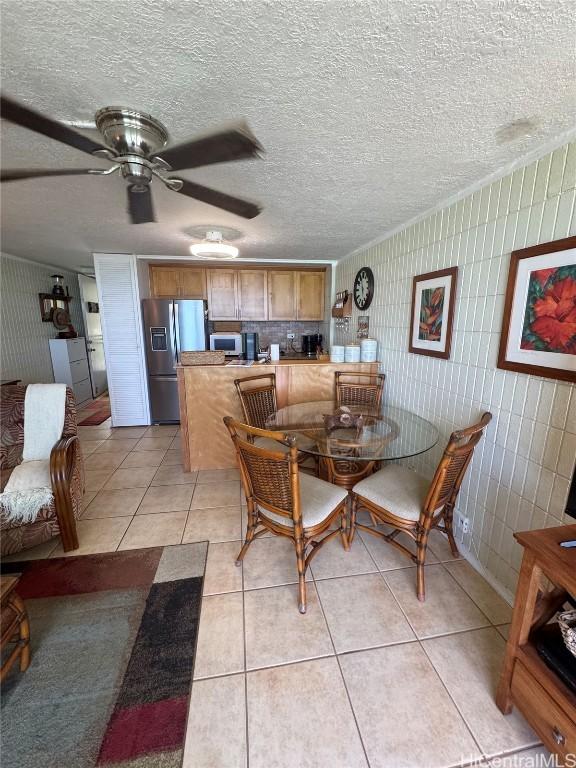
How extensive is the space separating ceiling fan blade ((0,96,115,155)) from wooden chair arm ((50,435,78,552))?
5.19ft

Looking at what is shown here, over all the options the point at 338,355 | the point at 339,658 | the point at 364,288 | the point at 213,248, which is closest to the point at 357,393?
the point at 338,355

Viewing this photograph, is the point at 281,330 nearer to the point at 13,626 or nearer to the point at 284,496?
the point at 284,496

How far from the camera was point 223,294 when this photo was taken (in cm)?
457

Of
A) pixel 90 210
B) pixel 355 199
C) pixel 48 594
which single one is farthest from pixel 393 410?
pixel 90 210

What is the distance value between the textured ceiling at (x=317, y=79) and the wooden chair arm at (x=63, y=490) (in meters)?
1.56

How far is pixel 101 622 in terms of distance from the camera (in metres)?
1.45

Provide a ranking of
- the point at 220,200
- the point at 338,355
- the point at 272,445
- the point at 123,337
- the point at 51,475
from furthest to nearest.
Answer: the point at 123,337 < the point at 338,355 < the point at 272,445 < the point at 220,200 < the point at 51,475

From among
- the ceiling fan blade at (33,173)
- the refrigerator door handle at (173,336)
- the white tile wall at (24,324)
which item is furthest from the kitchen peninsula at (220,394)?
the white tile wall at (24,324)

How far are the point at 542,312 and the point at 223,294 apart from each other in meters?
3.94

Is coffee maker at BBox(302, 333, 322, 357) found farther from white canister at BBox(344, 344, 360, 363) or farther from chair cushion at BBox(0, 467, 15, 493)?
chair cushion at BBox(0, 467, 15, 493)

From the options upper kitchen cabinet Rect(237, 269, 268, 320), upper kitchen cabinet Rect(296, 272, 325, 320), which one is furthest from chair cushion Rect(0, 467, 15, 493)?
upper kitchen cabinet Rect(296, 272, 325, 320)

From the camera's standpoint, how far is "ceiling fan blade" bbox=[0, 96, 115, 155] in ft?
3.85

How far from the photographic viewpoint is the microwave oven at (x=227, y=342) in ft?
14.6

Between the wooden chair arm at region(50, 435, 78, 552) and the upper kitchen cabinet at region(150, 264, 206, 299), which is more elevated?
the upper kitchen cabinet at region(150, 264, 206, 299)
